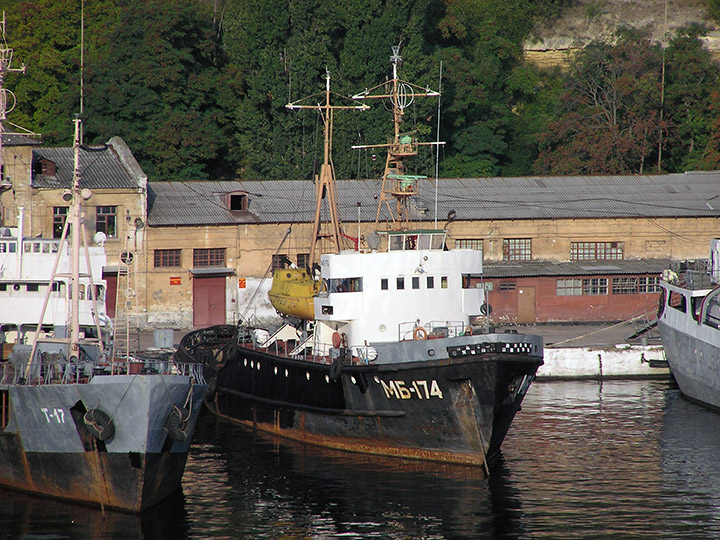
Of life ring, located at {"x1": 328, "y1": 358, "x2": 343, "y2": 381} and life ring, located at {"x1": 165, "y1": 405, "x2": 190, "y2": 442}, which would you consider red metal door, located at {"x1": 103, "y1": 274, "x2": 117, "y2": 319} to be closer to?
life ring, located at {"x1": 328, "y1": 358, "x2": 343, "y2": 381}

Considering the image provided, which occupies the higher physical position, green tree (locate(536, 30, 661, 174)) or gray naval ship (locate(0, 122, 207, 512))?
green tree (locate(536, 30, 661, 174))

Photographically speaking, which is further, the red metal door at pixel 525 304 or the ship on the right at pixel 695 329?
the red metal door at pixel 525 304

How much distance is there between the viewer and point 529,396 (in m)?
45.6

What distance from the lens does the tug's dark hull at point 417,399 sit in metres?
33.3

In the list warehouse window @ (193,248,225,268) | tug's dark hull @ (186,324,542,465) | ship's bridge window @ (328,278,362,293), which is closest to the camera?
tug's dark hull @ (186,324,542,465)

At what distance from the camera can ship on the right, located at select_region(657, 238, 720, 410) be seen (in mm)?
43094

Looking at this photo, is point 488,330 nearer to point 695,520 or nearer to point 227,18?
point 695,520

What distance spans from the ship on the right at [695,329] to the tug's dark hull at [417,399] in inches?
446

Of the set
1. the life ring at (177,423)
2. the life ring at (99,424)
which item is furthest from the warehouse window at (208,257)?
the life ring at (99,424)

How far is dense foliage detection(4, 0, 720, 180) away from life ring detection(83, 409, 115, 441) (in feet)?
139

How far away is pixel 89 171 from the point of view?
59.3 metres

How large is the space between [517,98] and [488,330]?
5735 centimetres

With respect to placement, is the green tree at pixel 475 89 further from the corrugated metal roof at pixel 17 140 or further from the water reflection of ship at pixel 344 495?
the water reflection of ship at pixel 344 495

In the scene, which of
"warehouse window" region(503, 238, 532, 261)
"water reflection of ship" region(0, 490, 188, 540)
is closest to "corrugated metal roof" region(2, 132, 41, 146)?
"warehouse window" region(503, 238, 532, 261)
